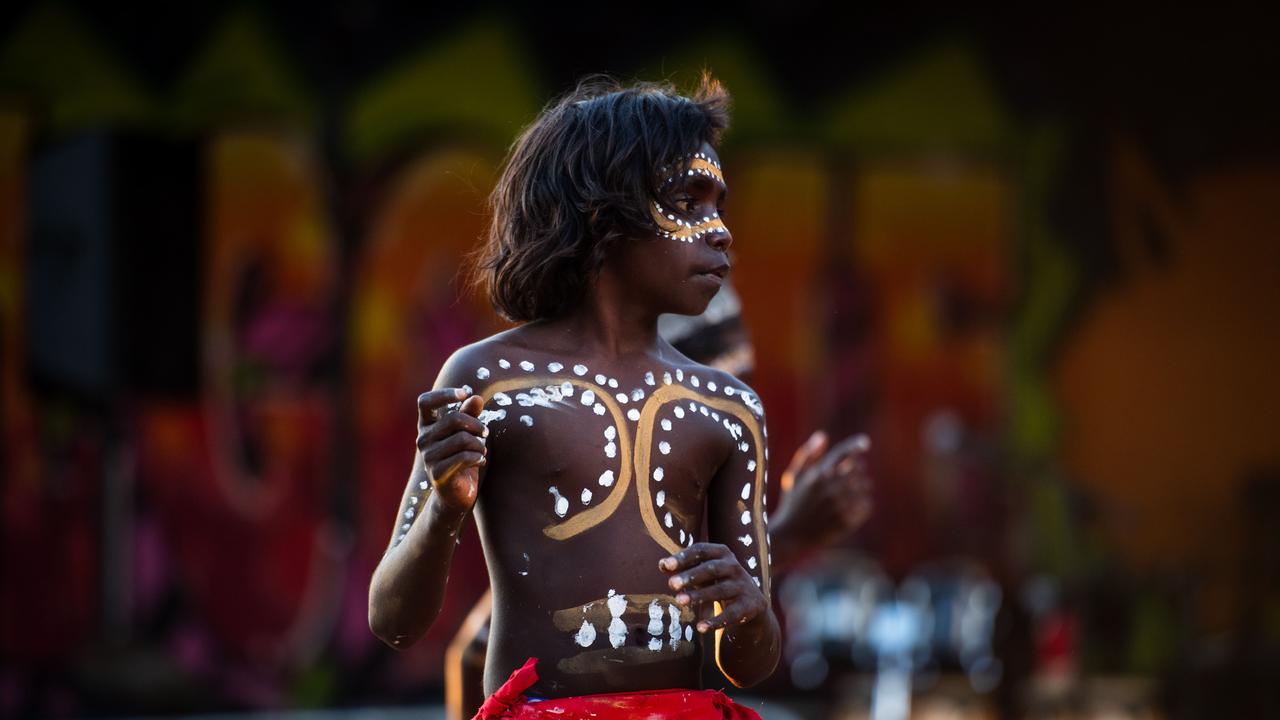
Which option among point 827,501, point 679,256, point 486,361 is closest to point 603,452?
point 486,361

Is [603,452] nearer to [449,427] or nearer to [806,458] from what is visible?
[449,427]

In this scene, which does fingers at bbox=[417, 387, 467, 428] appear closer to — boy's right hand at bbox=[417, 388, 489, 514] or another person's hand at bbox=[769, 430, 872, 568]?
boy's right hand at bbox=[417, 388, 489, 514]

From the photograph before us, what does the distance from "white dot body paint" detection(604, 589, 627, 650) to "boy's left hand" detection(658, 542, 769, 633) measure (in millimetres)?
155

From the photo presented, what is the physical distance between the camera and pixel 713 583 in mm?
2057

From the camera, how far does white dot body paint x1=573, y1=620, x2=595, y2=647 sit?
2203mm

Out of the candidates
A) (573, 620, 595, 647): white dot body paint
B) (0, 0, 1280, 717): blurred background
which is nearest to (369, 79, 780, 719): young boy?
(573, 620, 595, 647): white dot body paint

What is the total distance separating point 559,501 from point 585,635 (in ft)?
0.64

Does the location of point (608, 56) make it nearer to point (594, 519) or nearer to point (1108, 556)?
point (1108, 556)

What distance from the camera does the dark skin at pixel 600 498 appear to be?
7.00 ft

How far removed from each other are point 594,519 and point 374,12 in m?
7.65

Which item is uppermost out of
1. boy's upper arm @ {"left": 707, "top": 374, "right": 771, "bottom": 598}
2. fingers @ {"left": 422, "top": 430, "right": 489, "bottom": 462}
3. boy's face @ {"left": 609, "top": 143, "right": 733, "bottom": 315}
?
Answer: boy's face @ {"left": 609, "top": 143, "right": 733, "bottom": 315}

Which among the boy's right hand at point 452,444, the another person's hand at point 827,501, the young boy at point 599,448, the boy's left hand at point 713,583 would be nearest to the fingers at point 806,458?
the another person's hand at point 827,501

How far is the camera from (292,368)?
9117 millimetres

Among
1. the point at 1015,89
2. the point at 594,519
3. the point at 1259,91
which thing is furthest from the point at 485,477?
the point at 1259,91
